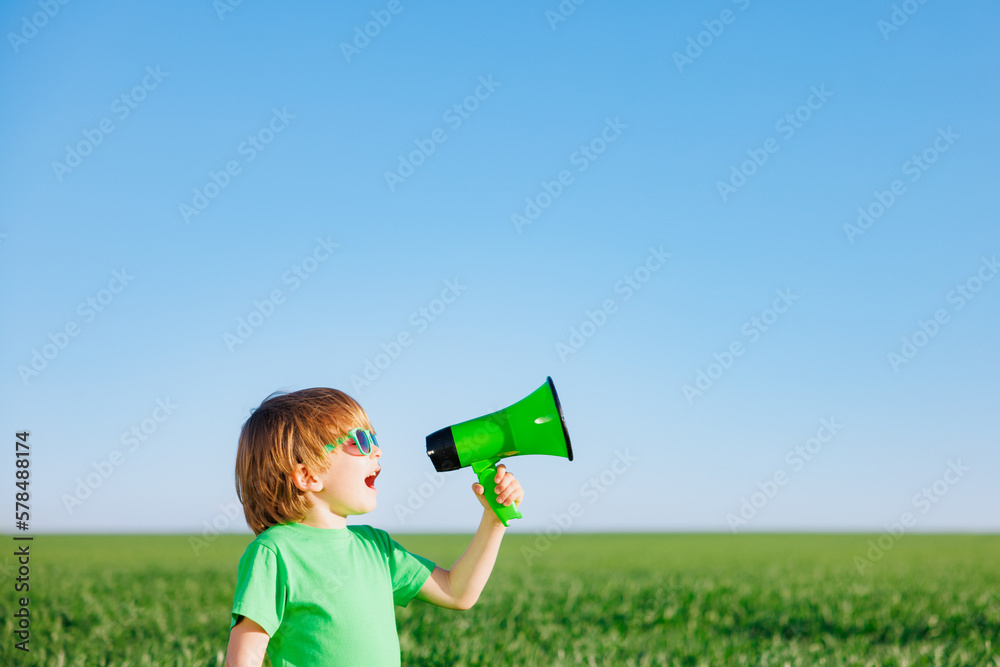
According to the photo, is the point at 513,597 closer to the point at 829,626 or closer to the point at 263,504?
the point at 829,626

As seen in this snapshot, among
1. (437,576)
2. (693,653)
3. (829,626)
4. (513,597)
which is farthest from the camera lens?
(513,597)

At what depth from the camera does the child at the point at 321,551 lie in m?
2.50

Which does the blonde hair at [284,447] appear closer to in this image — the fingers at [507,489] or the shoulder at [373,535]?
the shoulder at [373,535]

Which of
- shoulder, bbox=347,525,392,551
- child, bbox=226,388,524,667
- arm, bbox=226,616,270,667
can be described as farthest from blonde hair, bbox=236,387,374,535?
arm, bbox=226,616,270,667

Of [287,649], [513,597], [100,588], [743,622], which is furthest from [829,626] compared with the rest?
[100,588]

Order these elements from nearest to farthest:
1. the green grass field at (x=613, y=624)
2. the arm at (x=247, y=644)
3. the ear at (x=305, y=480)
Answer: the arm at (x=247, y=644)
the ear at (x=305, y=480)
the green grass field at (x=613, y=624)

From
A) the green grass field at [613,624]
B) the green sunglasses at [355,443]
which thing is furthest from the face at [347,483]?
the green grass field at [613,624]

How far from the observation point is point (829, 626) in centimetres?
835

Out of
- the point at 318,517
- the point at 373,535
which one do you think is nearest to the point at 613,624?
the point at 373,535

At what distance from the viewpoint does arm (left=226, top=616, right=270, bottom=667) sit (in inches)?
95.3

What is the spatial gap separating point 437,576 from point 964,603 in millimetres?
8664

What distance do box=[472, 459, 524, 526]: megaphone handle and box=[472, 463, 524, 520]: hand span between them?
0.04ft

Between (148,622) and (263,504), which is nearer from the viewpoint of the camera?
(263,504)

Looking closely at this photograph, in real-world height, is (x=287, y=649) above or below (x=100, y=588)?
below
